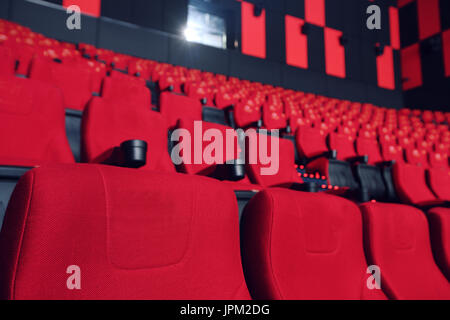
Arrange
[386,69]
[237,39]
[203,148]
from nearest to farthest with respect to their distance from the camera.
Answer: [203,148], [237,39], [386,69]

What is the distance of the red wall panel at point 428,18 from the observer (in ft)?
9.85

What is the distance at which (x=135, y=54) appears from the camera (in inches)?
96.7

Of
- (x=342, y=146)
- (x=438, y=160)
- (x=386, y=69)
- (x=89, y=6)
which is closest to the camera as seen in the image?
(x=342, y=146)

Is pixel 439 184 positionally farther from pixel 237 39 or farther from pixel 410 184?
pixel 237 39

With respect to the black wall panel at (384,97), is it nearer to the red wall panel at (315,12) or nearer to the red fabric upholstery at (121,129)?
the red wall panel at (315,12)

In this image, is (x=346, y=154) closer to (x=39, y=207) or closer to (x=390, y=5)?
(x=39, y=207)

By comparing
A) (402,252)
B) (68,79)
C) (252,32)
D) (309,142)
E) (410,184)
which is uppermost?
(252,32)

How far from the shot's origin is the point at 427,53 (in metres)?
3.07

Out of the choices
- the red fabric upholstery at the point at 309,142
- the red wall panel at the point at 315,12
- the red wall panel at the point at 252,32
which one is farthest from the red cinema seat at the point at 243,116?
the red wall panel at the point at 315,12

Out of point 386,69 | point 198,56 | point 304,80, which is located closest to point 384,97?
point 386,69

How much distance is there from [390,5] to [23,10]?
134 inches

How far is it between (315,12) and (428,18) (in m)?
1.09

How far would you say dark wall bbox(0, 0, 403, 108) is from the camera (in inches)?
90.8
